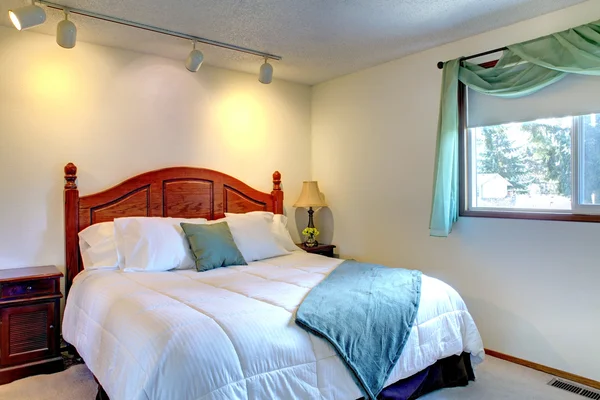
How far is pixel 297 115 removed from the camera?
4.70 metres

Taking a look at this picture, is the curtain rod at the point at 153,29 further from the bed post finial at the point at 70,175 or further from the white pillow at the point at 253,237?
the white pillow at the point at 253,237

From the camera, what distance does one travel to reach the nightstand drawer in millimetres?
2740

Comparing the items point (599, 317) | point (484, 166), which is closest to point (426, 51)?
point (484, 166)

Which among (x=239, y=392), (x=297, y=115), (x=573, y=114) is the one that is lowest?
(x=239, y=392)

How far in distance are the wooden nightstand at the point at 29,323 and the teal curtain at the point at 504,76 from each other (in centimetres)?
282

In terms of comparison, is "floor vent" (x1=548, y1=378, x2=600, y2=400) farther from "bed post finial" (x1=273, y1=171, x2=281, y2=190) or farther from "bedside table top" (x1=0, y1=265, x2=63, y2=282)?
"bedside table top" (x1=0, y1=265, x2=63, y2=282)

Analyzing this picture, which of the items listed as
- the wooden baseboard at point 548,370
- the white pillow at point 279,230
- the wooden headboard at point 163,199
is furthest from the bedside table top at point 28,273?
the wooden baseboard at point 548,370

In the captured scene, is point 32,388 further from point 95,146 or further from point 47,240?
point 95,146

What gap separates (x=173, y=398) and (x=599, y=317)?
8.47ft

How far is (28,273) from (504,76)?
11.7 ft

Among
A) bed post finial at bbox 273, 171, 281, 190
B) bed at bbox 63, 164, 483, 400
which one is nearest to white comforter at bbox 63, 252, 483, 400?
bed at bbox 63, 164, 483, 400

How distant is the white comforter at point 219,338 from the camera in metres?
1.67

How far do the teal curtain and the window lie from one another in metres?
0.11

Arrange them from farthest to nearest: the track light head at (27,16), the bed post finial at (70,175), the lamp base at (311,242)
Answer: the lamp base at (311,242), the bed post finial at (70,175), the track light head at (27,16)
